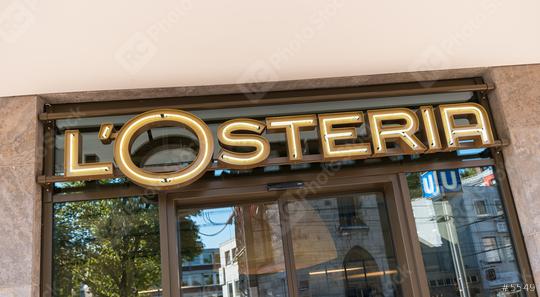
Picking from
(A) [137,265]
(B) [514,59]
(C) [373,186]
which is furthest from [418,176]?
(A) [137,265]

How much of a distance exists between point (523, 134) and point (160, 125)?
2680mm

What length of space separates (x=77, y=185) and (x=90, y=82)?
0.74m

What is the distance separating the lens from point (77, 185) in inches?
140

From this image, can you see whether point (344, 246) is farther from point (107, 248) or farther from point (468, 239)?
point (107, 248)

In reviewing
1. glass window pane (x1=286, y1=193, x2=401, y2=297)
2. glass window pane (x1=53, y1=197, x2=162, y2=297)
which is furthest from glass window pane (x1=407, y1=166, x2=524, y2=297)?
glass window pane (x1=53, y1=197, x2=162, y2=297)

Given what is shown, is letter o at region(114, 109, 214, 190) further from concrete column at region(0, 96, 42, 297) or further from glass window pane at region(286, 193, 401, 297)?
glass window pane at region(286, 193, 401, 297)

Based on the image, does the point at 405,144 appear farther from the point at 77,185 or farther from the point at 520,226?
the point at 77,185

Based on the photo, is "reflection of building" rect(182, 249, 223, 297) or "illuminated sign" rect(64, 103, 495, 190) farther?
"reflection of building" rect(182, 249, 223, 297)

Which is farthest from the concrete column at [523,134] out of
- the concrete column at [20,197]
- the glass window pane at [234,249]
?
the concrete column at [20,197]

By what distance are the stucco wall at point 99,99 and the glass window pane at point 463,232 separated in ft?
0.57

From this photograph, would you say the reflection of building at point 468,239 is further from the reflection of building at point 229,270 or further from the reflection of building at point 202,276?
the reflection of building at point 202,276

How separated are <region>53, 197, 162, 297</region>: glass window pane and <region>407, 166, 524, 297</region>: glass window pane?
1.96 m

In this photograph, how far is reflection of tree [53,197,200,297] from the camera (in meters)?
3.40

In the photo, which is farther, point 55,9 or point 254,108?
point 254,108
